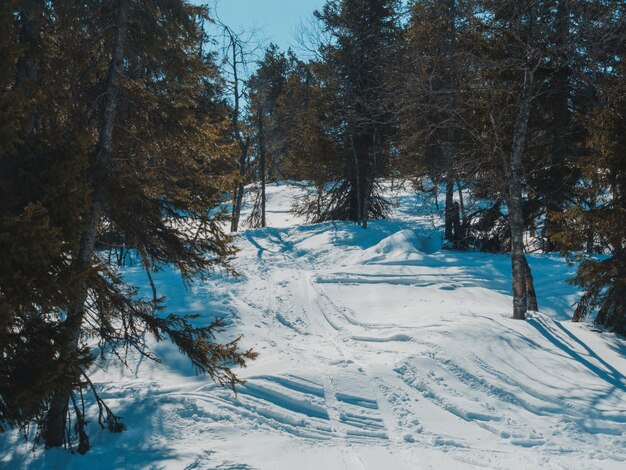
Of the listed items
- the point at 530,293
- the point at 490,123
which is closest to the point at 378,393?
the point at 530,293

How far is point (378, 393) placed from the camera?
6984 mm

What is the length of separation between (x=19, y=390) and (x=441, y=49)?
1615cm

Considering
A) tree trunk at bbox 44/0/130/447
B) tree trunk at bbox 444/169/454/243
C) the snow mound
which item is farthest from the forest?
tree trunk at bbox 444/169/454/243

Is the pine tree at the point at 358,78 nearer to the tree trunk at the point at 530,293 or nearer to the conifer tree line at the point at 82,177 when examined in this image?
the tree trunk at the point at 530,293

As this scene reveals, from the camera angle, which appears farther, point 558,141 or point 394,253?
point 394,253

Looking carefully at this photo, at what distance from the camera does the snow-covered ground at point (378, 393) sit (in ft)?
18.5

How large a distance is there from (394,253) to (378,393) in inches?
369

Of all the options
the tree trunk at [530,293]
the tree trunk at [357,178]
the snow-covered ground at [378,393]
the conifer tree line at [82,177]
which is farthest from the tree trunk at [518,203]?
the tree trunk at [357,178]

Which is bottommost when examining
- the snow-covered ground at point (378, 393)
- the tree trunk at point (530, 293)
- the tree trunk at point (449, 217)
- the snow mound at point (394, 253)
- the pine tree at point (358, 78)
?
the snow-covered ground at point (378, 393)

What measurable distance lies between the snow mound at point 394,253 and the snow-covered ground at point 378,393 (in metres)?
2.97

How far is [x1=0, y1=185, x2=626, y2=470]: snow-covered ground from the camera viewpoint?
5.64 meters

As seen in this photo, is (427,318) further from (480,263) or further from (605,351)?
(480,263)

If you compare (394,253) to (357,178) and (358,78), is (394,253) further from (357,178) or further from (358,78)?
(358,78)

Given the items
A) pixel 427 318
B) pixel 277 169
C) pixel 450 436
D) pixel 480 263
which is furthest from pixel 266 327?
pixel 277 169
